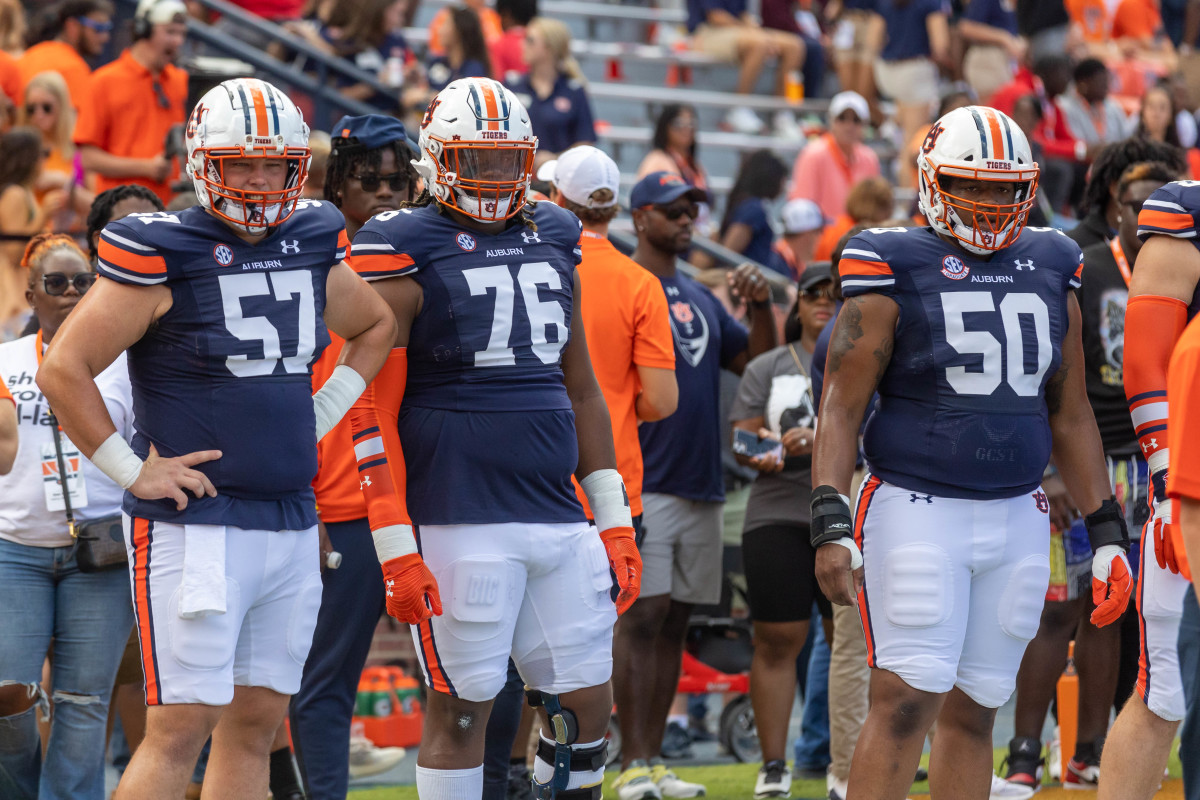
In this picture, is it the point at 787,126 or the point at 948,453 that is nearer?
the point at 948,453

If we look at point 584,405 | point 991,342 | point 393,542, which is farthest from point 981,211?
point 393,542

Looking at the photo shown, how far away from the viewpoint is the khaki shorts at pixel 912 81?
12.0 m

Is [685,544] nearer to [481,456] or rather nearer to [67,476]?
[481,456]

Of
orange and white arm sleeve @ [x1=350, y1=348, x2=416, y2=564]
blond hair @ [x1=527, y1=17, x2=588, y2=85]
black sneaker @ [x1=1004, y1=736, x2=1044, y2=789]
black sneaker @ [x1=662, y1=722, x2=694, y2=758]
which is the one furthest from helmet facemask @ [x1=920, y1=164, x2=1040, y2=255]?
blond hair @ [x1=527, y1=17, x2=588, y2=85]

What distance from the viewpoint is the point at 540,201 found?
4191 millimetres

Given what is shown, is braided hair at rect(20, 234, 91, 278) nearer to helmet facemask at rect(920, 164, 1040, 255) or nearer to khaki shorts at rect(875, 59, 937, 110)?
helmet facemask at rect(920, 164, 1040, 255)

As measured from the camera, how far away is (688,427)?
19.3ft

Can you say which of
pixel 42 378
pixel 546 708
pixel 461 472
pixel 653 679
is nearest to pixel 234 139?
pixel 42 378

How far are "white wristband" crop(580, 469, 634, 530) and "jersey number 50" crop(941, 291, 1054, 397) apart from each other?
93cm

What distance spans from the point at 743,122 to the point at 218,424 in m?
9.61

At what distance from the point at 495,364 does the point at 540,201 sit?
0.56 m

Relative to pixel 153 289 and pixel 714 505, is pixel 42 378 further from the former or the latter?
pixel 714 505

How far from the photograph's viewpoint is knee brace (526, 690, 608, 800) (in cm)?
392

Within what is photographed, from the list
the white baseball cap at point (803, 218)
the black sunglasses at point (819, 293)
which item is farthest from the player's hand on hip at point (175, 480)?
the white baseball cap at point (803, 218)
